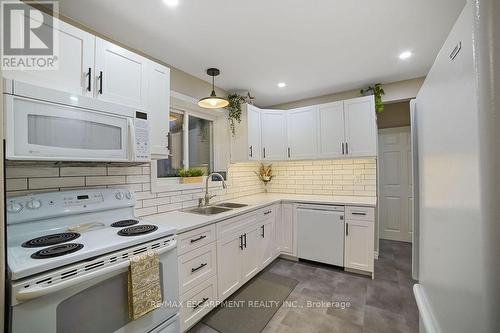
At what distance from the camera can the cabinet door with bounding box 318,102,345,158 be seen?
119 inches

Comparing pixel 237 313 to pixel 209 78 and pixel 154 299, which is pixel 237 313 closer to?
pixel 154 299

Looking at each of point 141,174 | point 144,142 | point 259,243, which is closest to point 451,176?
point 144,142

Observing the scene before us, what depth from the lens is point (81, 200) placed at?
1.50 m

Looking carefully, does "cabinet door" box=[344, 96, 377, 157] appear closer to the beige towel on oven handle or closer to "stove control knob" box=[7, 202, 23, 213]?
the beige towel on oven handle

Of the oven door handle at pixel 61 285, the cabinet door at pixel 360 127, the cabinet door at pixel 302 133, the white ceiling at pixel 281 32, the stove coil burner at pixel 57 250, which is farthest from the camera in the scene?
the cabinet door at pixel 302 133

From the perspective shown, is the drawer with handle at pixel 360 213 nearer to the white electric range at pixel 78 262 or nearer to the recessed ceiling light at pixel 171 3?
the white electric range at pixel 78 262

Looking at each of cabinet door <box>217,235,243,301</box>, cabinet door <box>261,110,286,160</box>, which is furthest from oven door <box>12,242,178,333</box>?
cabinet door <box>261,110,286,160</box>

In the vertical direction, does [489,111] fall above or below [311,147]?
below

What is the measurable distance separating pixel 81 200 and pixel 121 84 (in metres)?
0.89

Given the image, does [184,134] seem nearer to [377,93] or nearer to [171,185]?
[171,185]

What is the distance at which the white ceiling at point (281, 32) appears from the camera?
1.53 meters

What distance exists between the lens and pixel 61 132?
1.24 m

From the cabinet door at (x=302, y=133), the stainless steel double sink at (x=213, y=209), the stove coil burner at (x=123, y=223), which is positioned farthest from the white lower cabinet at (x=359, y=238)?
the stove coil burner at (x=123, y=223)

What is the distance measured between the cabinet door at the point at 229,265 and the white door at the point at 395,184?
3.06 meters
